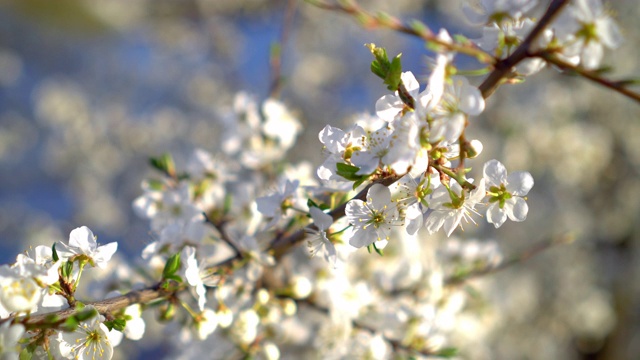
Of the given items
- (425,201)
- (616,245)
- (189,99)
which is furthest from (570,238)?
(189,99)

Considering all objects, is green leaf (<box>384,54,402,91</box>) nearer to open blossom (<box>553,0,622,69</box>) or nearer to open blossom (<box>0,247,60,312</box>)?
open blossom (<box>553,0,622,69</box>)

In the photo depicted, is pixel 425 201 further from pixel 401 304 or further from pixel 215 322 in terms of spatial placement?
pixel 401 304

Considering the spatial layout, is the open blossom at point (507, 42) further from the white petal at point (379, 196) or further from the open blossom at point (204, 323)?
the open blossom at point (204, 323)

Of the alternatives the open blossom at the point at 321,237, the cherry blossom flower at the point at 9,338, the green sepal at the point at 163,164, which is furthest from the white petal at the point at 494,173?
the green sepal at the point at 163,164

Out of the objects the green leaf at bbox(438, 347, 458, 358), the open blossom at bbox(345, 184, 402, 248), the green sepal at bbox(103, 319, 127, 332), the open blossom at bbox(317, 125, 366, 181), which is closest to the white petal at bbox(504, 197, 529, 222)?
the open blossom at bbox(345, 184, 402, 248)

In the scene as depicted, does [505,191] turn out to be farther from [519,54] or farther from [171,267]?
[171,267]

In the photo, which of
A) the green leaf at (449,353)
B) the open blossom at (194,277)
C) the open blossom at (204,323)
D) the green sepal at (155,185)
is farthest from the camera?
the green sepal at (155,185)
